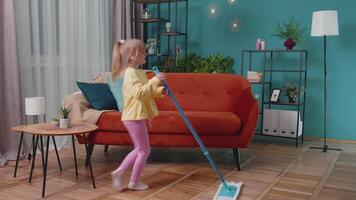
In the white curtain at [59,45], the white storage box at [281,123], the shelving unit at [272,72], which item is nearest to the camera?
the white curtain at [59,45]

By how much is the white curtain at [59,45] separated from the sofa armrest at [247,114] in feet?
6.48

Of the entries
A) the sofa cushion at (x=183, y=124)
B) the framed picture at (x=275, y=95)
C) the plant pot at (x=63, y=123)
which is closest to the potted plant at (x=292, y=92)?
the framed picture at (x=275, y=95)

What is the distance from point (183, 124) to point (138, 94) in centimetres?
82

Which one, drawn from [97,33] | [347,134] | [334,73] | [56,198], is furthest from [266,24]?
[56,198]

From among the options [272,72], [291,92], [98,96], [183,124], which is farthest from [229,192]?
[272,72]

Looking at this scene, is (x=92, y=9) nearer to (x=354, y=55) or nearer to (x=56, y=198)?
(x=56, y=198)

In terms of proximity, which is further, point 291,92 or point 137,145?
point 291,92

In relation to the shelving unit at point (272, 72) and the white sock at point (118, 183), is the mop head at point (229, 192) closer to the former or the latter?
the white sock at point (118, 183)

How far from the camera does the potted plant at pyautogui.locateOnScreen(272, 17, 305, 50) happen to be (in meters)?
4.15

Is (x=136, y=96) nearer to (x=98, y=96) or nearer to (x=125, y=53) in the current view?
(x=125, y=53)

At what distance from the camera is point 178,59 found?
194 inches

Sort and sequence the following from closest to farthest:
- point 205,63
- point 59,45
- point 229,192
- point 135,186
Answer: point 229,192 → point 135,186 → point 59,45 → point 205,63

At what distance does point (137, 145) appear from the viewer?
8.20ft

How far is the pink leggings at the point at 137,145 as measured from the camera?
8.00 feet
